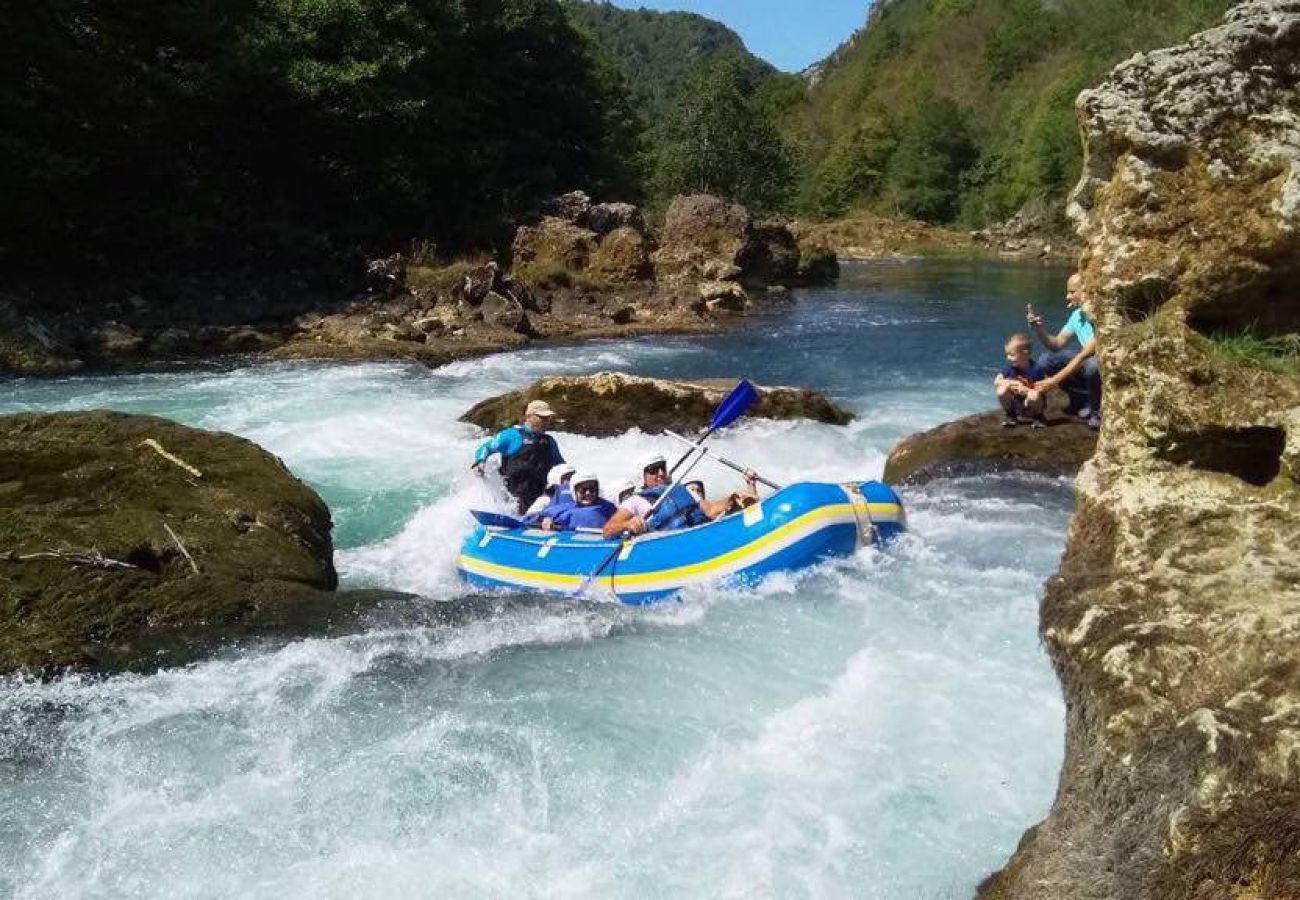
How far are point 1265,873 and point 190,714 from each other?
4.40 m

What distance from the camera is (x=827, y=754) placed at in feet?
15.0

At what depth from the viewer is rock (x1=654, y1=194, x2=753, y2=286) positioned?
26891mm

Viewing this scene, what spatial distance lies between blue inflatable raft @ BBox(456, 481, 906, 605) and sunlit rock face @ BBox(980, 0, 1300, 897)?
8.99 feet

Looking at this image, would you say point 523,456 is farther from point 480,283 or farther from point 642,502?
point 480,283

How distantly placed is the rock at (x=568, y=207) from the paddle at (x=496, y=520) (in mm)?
18433

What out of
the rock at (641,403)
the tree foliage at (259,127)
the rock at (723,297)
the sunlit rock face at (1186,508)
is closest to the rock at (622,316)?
the rock at (723,297)

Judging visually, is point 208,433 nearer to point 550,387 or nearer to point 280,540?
point 280,540

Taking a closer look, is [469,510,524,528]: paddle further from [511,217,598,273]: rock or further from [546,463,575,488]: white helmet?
[511,217,598,273]: rock

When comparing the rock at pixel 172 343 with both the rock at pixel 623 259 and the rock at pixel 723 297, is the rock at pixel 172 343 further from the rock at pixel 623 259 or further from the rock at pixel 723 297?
the rock at pixel 723 297

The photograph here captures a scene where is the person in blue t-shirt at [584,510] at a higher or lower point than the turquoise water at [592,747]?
higher

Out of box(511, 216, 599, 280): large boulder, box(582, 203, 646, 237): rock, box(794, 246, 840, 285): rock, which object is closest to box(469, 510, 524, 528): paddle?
box(511, 216, 599, 280): large boulder

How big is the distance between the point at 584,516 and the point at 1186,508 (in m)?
4.62

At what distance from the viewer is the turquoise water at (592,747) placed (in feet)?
13.0

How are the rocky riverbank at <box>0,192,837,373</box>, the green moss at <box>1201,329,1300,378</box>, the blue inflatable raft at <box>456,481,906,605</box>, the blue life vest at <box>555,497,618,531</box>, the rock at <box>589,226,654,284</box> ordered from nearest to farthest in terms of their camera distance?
1. the green moss at <box>1201,329,1300,378</box>
2. the blue inflatable raft at <box>456,481,906,605</box>
3. the blue life vest at <box>555,497,618,531</box>
4. the rocky riverbank at <box>0,192,837,373</box>
5. the rock at <box>589,226,654,284</box>
